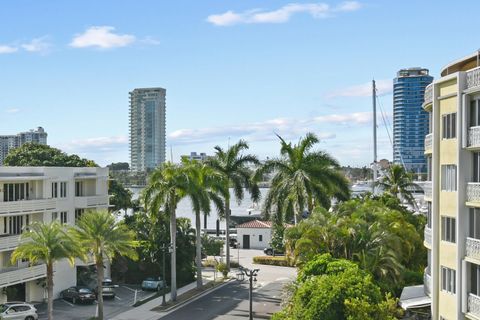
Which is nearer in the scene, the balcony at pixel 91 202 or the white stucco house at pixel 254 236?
the balcony at pixel 91 202

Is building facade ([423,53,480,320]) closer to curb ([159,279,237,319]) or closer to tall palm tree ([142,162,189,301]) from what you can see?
curb ([159,279,237,319])

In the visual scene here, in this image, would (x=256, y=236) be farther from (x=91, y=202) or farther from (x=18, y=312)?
(x=18, y=312)

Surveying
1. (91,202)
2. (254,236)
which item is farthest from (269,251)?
(91,202)

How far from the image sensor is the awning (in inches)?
1176

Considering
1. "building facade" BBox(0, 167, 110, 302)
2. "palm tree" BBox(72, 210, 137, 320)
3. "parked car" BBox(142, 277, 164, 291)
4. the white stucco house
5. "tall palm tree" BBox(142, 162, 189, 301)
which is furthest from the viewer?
the white stucco house

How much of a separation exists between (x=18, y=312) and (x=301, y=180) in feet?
73.2

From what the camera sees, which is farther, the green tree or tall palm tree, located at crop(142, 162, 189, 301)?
the green tree

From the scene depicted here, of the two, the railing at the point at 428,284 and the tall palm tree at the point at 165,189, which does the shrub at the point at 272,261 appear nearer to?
the tall palm tree at the point at 165,189

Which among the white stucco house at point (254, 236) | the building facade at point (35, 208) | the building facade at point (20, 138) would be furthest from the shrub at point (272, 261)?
the building facade at point (20, 138)

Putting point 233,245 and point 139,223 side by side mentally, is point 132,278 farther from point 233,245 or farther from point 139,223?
point 233,245

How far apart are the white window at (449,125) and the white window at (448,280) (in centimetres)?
546

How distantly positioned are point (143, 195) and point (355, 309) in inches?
932

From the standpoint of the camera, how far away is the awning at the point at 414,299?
98.0 ft

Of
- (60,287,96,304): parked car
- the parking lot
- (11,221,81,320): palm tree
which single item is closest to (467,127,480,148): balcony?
(11,221,81,320): palm tree
